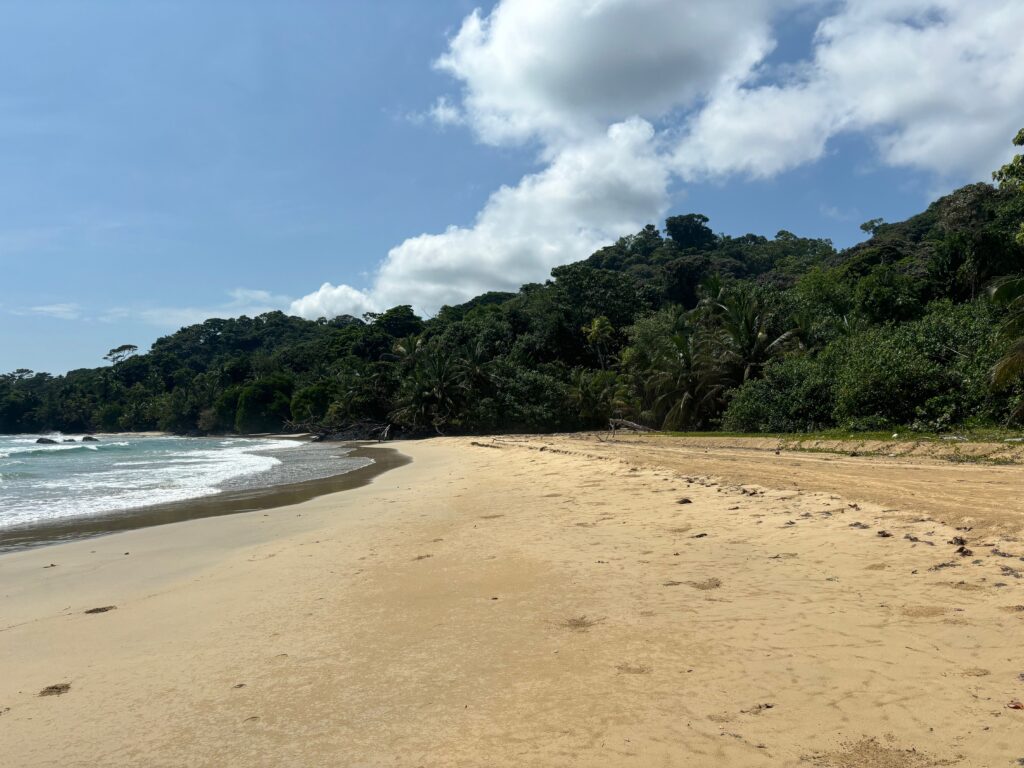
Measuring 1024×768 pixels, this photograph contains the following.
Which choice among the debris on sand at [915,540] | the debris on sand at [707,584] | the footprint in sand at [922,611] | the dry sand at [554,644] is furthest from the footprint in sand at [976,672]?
the debris on sand at [915,540]

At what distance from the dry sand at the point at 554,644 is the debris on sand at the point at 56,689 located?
38 mm

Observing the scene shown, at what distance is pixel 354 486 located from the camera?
55.0 feet

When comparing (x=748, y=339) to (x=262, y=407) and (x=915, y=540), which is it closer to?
(x=915, y=540)

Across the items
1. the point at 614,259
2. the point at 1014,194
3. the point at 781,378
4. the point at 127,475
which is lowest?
the point at 127,475

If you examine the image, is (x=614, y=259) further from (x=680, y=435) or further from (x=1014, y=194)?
(x=680, y=435)

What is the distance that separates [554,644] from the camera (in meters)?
4.25

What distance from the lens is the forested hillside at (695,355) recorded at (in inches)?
786

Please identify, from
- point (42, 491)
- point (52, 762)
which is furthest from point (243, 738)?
point (42, 491)

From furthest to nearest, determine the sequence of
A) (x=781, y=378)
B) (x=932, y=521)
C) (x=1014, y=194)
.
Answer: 1. (x=1014, y=194)
2. (x=781, y=378)
3. (x=932, y=521)

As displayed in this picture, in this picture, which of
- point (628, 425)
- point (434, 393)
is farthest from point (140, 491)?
point (434, 393)

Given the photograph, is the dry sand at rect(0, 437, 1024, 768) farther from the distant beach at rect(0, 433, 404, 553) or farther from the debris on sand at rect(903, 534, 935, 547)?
the distant beach at rect(0, 433, 404, 553)

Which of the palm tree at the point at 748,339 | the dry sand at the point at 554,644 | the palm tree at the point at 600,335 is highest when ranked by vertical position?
the palm tree at the point at 600,335

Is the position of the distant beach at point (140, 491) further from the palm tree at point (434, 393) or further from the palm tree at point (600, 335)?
the palm tree at point (600, 335)

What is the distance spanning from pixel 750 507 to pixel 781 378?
19164 mm
